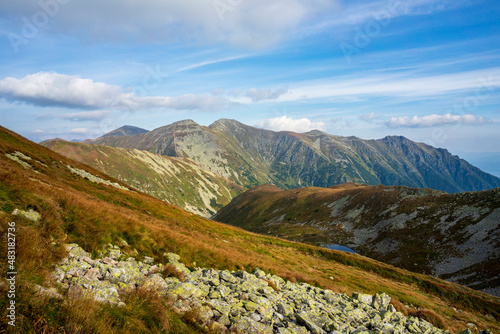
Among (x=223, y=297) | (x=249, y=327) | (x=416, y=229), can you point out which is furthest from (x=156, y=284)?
(x=416, y=229)

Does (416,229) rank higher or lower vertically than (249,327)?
lower

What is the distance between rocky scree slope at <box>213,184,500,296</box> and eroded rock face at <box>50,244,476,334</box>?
227ft

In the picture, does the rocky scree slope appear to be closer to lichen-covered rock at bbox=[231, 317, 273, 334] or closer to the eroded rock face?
the eroded rock face

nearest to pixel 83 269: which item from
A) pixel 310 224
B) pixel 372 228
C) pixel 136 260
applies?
pixel 136 260

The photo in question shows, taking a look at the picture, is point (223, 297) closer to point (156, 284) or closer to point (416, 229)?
point (156, 284)

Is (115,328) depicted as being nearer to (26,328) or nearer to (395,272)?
(26,328)

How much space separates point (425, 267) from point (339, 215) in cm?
6286

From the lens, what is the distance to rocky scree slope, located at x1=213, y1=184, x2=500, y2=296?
235ft

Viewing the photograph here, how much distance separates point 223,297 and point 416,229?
366 feet

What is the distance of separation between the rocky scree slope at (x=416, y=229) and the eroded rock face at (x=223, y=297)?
227ft

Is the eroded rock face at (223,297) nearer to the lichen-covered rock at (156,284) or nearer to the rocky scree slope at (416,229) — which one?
the lichen-covered rock at (156,284)

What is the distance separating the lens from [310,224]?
142 meters

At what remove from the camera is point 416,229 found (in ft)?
317

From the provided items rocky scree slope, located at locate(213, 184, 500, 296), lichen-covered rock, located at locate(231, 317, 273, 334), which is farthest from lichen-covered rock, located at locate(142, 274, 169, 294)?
rocky scree slope, located at locate(213, 184, 500, 296)
